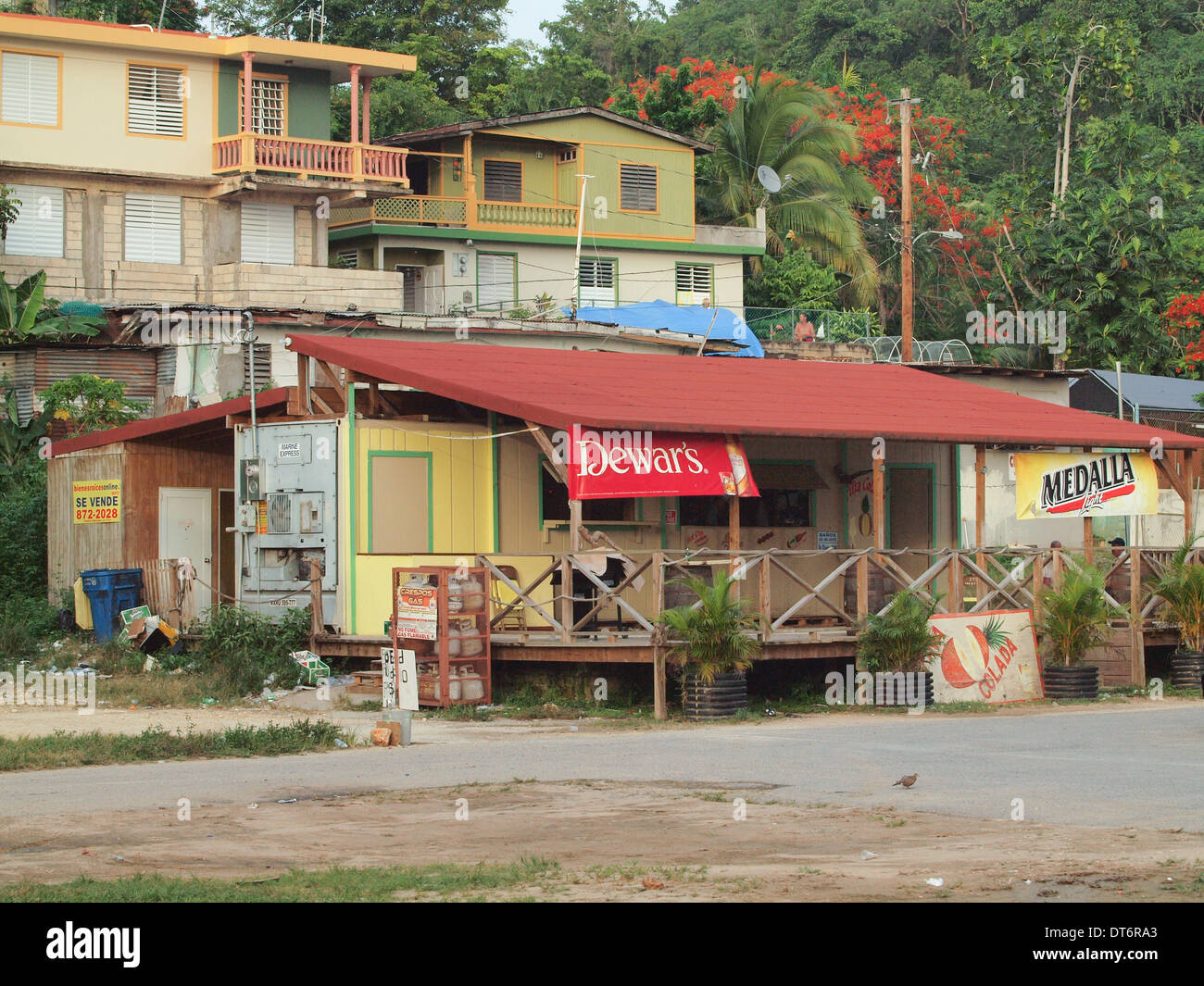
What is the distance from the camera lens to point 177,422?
24.2m

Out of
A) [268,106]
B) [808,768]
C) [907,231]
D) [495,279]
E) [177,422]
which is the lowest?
[808,768]

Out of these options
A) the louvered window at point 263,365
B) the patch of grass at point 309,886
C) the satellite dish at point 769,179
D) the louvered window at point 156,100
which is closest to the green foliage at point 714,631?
the patch of grass at point 309,886

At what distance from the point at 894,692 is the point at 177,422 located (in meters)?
11.0

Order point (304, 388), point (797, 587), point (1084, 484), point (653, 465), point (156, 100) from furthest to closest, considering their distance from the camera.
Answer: point (156, 100) < point (797, 587) < point (1084, 484) < point (304, 388) < point (653, 465)

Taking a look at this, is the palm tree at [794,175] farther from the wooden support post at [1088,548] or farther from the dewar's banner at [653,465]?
the dewar's banner at [653,465]

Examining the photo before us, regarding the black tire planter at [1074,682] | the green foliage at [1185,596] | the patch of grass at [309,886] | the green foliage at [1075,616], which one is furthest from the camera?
the green foliage at [1185,596]

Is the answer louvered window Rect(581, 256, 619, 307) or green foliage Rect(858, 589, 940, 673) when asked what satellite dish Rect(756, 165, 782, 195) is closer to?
louvered window Rect(581, 256, 619, 307)

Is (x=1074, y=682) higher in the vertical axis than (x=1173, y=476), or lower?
lower

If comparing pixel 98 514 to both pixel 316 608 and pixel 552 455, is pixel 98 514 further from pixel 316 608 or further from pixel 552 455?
pixel 552 455

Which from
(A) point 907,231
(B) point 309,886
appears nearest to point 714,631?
(B) point 309,886

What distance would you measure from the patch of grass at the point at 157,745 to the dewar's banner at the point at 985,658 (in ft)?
24.7

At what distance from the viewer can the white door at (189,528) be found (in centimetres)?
2544

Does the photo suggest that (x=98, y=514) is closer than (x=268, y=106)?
Yes
